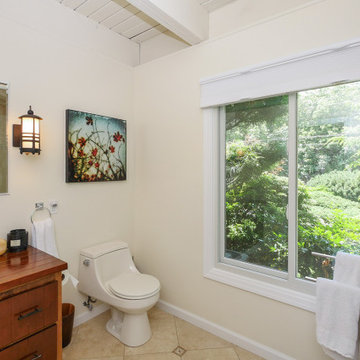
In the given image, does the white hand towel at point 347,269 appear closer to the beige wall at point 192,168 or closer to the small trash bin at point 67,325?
the beige wall at point 192,168

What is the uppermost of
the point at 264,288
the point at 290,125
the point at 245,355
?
the point at 290,125

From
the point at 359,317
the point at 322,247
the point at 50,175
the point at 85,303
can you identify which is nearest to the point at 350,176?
the point at 322,247

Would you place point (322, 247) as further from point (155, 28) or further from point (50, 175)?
point (155, 28)

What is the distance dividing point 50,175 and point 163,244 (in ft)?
3.88

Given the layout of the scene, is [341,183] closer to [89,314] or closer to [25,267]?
[25,267]

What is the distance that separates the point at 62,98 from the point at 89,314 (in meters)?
1.91

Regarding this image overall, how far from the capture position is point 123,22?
7.70ft

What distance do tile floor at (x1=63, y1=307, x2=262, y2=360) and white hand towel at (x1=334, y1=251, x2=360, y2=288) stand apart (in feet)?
2.98

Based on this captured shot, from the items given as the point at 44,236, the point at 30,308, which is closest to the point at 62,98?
the point at 44,236

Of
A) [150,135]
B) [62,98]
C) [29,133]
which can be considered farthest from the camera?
[150,135]

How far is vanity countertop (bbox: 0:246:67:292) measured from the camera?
1.32 m

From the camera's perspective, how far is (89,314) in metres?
2.33

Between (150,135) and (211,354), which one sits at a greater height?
(150,135)

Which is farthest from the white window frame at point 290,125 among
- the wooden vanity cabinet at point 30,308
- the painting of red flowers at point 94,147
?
the wooden vanity cabinet at point 30,308
